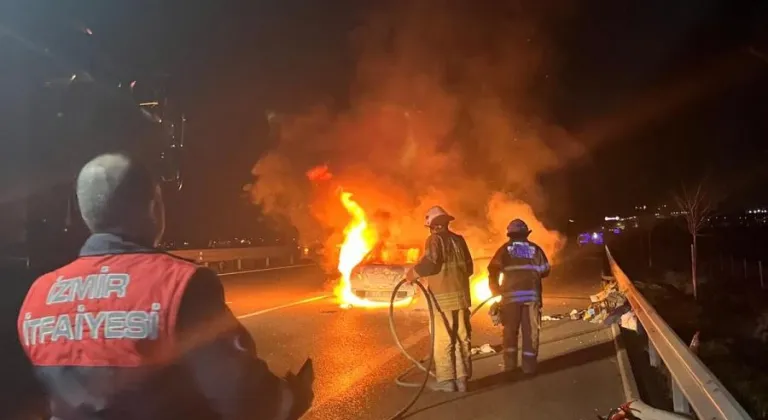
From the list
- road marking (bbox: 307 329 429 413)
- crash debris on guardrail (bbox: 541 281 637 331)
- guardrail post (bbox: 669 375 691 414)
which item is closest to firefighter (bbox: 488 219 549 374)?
road marking (bbox: 307 329 429 413)

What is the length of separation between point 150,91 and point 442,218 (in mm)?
4780

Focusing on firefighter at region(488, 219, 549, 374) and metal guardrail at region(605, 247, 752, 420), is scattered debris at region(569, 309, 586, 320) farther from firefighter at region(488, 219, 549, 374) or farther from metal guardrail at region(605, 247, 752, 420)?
metal guardrail at region(605, 247, 752, 420)

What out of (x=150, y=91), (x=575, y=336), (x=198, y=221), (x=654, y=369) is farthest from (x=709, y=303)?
(x=198, y=221)

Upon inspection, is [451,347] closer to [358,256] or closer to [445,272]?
[445,272]

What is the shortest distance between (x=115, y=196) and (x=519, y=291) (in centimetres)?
623

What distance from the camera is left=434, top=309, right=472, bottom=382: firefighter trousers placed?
7066 millimetres

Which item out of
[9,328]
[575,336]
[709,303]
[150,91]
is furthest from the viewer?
[709,303]

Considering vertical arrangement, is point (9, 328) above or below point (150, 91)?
below

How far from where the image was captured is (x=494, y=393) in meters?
6.93

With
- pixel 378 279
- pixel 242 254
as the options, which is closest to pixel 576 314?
pixel 378 279

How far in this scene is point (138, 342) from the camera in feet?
6.20

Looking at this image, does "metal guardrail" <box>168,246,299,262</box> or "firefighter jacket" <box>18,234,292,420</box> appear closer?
"firefighter jacket" <box>18,234,292,420</box>

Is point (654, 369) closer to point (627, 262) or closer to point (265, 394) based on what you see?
point (265, 394)

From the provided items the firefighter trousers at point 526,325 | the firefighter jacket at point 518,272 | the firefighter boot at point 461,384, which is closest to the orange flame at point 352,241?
the firefighter jacket at point 518,272
